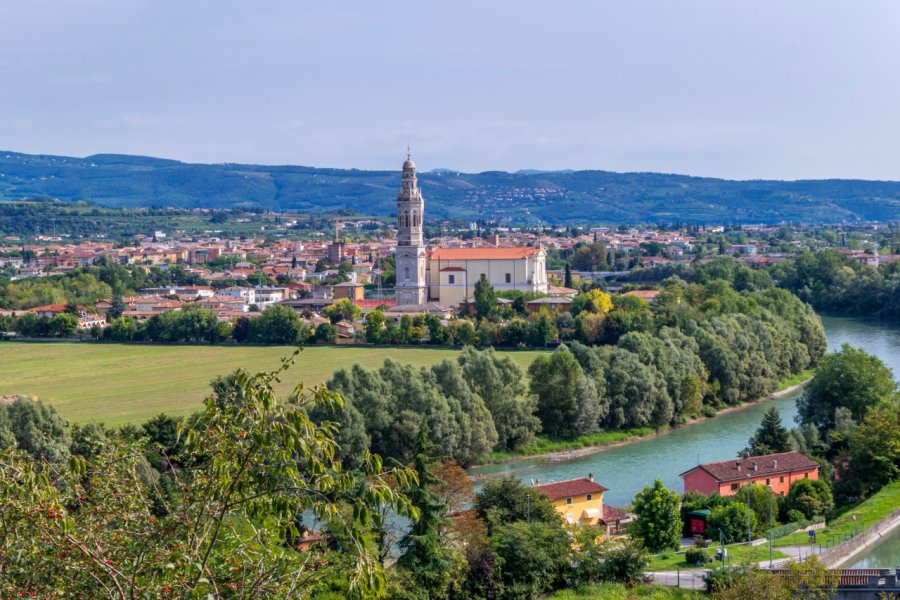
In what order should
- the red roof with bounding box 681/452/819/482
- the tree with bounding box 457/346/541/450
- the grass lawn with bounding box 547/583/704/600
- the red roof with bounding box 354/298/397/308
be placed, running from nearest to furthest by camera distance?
the grass lawn with bounding box 547/583/704/600
the red roof with bounding box 681/452/819/482
the tree with bounding box 457/346/541/450
the red roof with bounding box 354/298/397/308

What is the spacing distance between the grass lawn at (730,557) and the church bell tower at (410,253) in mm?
34901

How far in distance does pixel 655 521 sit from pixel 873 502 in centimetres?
362

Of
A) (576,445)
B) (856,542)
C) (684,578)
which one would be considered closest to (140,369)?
(576,445)

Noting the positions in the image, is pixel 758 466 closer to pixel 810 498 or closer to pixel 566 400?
pixel 810 498

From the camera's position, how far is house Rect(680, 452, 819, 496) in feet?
58.4

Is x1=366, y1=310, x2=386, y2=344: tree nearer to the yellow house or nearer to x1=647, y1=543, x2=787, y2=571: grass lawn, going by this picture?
the yellow house

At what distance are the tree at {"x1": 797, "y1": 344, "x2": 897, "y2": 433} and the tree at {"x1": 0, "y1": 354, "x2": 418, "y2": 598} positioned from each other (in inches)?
737

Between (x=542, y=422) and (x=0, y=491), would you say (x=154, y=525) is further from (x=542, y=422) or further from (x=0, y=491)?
(x=542, y=422)

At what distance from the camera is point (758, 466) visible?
59.8 ft

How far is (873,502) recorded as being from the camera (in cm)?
1706

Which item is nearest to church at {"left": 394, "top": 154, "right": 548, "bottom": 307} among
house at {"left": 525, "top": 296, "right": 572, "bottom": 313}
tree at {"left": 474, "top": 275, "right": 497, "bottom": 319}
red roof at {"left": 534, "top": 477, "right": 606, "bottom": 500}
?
tree at {"left": 474, "top": 275, "right": 497, "bottom": 319}

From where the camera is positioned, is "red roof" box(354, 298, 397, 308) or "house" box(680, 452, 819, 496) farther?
"red roof" box(354, 298, 397, 308)

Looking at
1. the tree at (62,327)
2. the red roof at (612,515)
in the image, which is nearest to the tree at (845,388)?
the red roof at (612,515)

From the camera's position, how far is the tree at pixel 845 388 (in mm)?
22922
